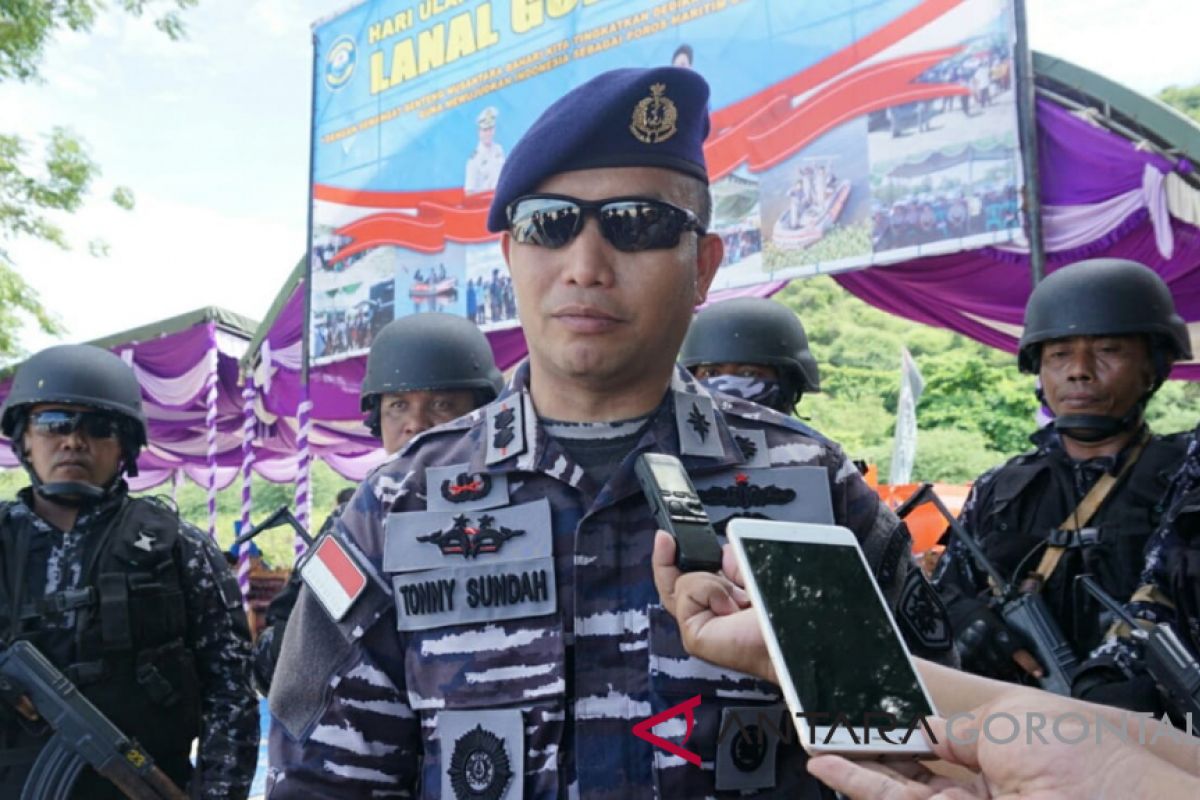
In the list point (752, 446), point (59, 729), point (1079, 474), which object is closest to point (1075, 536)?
point (1079, 474)

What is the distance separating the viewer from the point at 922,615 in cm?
168

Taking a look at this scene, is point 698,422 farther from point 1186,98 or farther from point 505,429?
point 1186,98

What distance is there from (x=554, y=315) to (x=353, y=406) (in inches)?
464

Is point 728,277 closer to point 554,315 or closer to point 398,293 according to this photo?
point 398,293

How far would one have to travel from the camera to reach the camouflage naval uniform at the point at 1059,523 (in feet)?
10.1

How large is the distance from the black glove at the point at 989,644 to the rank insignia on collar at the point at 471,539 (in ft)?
6.46

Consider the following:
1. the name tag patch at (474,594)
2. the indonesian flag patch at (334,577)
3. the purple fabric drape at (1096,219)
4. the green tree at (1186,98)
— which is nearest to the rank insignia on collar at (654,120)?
the name tag patch at (474,594)

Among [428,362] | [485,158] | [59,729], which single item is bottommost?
[59,729]

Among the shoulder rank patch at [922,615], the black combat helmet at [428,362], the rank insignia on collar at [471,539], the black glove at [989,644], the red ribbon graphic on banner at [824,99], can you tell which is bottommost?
the black glove at [989,644]

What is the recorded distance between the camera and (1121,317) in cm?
336

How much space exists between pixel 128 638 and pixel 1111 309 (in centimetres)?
375

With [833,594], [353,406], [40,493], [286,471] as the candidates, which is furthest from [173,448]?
[833,594]

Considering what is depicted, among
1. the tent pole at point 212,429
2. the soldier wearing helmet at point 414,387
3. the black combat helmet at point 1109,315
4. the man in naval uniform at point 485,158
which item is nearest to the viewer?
the black combat helmet at point 1109,315

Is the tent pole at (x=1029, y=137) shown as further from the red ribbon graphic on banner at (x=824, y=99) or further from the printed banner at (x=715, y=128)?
the red ribbon graphic on banner at (x=824, y=99)
